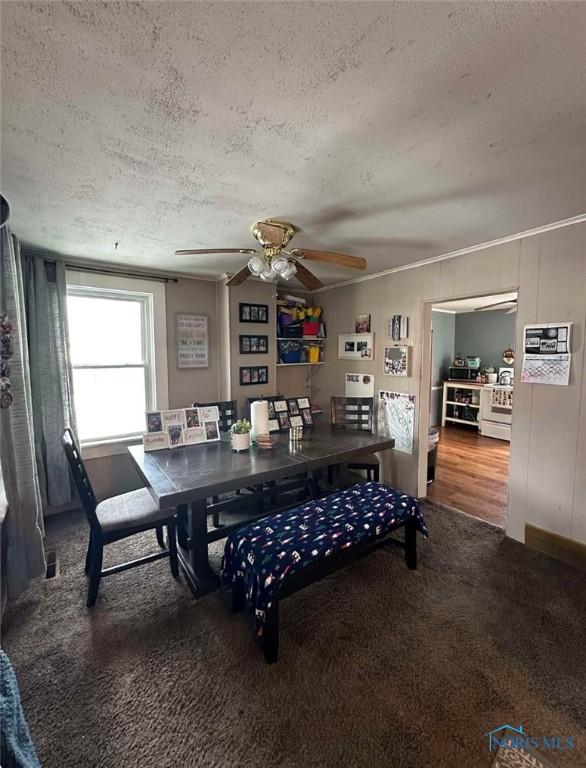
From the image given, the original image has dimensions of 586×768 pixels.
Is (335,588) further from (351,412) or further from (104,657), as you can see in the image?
Result: (351,412)

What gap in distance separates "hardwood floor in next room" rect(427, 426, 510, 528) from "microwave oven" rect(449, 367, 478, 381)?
1151 millimetres

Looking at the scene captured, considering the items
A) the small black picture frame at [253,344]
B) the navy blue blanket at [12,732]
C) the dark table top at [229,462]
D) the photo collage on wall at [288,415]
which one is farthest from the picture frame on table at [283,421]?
the navy blue blanket at [12,732]

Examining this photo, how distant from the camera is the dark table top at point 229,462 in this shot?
1882 millimetres

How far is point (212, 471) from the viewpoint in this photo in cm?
211

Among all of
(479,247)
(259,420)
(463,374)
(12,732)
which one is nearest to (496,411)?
(463,374)

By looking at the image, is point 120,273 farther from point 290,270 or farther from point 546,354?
point 546,354

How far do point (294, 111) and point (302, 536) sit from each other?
6.26 feet

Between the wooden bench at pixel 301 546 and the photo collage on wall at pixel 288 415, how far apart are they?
100 centimetres

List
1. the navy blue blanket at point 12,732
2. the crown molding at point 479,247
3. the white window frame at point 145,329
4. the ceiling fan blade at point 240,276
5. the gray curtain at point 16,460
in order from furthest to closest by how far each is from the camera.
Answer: the white window frame at point 145,329 < the ceiling fan blade at point 240,276 < the crown molding at point 479,247 < the gray curtain at point 16,460 < the navy blue blanket at point 12,732

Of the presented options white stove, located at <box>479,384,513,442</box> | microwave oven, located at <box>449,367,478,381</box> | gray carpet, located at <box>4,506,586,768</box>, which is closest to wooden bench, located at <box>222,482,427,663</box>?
gray carpet, located at <box>4,506,586,768</box>

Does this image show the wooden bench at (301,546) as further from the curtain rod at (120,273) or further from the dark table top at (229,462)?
the curtain rod at (120,273)

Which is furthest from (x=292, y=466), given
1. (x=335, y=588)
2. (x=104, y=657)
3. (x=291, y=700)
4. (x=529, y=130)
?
(x=529, y=130)

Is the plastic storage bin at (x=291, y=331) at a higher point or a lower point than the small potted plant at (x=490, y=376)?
higher
